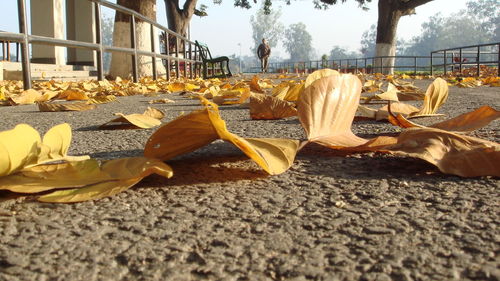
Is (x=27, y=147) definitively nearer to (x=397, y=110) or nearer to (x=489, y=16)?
(x=397, y=110)

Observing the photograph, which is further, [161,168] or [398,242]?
[161,168]

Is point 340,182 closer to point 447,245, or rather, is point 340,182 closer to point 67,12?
point 447,245

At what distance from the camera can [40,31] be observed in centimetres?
1273

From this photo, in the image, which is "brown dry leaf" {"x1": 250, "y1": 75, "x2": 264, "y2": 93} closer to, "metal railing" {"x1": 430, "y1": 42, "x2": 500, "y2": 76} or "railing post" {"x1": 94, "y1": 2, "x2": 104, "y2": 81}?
"railing post" {"x1": 94, "y1": 2, "x2": 104, "y2": 81}

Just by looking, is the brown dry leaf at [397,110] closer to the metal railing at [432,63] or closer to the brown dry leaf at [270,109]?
the brown dry leaf at [270,109]

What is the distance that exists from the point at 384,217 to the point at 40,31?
43.7 ft

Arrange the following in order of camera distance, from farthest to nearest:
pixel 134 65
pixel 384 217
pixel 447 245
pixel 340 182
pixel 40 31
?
pixel 40 31, pixel 134 65, pixel 340 182, pixel 384 217, pixel 447 245

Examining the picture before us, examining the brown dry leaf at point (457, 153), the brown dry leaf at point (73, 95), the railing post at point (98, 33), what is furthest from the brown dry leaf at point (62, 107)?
the railing post at point (98, 33)

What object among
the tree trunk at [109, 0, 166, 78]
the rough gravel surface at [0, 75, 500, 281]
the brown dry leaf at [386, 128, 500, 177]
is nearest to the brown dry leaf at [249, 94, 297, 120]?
the rough gravel surface at [0, 75, 500, 281]

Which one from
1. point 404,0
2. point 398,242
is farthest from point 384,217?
point 404,0

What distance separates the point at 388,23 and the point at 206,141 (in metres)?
20.5

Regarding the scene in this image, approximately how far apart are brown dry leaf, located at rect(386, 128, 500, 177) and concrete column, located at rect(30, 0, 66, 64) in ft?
41.5

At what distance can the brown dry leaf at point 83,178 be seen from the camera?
34.5 inches

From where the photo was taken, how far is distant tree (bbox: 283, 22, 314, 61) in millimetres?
149250
